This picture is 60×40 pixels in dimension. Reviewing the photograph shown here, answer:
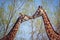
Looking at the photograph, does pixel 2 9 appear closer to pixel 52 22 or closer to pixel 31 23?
pixel 31 23

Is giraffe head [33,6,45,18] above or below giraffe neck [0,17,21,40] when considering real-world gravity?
above

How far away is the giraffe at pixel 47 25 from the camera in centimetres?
273

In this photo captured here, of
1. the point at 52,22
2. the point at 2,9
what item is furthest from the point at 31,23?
the point at 2,9

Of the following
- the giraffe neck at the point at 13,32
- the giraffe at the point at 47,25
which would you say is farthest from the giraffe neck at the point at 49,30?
the giraffe neck at the point at 13,32

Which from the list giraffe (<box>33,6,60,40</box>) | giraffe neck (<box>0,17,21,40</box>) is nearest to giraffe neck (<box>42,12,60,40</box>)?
giraffe (<box>33,6,60,40</box>)

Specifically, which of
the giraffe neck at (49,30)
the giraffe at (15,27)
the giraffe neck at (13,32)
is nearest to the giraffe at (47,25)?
the giraffe neck at (49,30)

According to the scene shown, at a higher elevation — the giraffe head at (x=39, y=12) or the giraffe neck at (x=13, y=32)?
the giraffe head at (x=39, y=12)

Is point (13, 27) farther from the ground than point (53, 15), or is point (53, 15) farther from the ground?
point (53, 15)

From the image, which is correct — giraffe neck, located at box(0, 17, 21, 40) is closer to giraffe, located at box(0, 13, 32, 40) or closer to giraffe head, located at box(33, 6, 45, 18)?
giraffe, located at box(0, 13, 32, 40)

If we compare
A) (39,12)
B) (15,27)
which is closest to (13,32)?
(15,27)

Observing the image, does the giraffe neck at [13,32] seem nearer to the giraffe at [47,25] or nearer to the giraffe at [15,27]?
the giraffe at [15,27]

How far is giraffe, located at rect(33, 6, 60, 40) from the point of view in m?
2.73

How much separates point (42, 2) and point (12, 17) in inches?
20.1

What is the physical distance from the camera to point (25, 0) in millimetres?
2797
